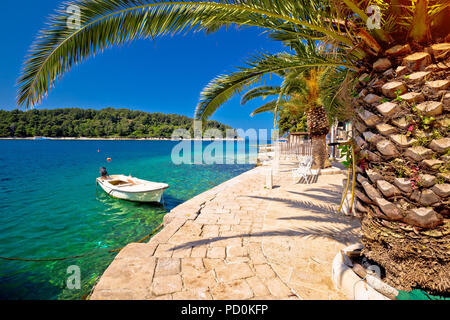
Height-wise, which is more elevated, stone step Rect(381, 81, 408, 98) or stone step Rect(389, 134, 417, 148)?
stone step Rect(381, 81, 408, 98)

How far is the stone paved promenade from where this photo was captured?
2324mm

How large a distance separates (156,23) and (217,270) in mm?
3412

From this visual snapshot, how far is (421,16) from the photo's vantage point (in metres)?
1.67

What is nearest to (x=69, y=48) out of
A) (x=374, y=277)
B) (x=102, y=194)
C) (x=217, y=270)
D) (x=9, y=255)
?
(x=217, y=270)

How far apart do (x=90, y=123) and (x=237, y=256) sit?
4885 inches

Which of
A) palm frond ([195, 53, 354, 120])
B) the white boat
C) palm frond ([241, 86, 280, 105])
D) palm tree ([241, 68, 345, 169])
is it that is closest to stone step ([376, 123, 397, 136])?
palm frond ([195, 53, 354, 120])

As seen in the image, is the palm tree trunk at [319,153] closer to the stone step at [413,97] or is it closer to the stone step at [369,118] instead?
the stone step at [369,118]

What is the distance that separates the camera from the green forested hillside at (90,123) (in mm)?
92688

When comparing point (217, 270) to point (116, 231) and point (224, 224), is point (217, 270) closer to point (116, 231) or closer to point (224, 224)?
point (224, 224)

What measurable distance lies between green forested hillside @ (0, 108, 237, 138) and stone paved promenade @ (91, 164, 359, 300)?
283 ft

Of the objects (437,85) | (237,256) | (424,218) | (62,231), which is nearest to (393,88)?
(437,85)

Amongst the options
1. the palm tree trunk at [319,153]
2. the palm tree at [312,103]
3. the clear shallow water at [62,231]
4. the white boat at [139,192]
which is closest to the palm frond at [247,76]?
the clear shallow water at [62,231]

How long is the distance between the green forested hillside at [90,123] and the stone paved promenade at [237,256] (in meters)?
86.2

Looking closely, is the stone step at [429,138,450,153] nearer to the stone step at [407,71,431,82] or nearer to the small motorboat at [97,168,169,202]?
the stone step at [407,71,431,82]
